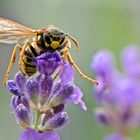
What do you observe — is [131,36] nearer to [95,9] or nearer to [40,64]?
[95,9]

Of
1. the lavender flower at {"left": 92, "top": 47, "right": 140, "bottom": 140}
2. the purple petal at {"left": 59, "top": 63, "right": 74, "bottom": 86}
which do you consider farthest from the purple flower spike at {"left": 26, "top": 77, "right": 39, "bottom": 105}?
the lavender flower at {"left": 92, "top": 47, "right": 140, "bottom": 140}

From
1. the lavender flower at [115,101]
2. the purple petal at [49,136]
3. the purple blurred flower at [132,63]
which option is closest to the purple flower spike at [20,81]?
the purple petal at [49,136]

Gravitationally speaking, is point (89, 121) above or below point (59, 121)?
below

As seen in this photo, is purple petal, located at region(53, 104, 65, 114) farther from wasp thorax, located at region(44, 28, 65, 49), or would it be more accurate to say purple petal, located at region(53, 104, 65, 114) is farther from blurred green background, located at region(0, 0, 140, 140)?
blurred green background, located at region(0, 0, 140, 140)

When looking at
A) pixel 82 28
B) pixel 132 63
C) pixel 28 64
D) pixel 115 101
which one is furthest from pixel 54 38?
pixel 82 28

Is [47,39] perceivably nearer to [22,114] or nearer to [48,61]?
[48,61]

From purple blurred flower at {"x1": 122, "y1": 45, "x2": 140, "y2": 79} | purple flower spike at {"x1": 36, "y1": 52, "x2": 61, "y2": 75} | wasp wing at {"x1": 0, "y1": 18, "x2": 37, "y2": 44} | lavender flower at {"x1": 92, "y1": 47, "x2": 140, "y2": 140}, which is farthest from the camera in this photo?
purple blurred flower at {"x1": 122, "y1": 45, "x2": 140, "y2": 79}

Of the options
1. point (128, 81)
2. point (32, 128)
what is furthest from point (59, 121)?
point (128, 81)
